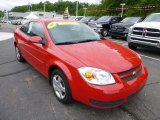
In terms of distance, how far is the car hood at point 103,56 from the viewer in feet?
11.0

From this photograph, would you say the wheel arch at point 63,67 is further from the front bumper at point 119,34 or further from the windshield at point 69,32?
the front bumper at point 119,34

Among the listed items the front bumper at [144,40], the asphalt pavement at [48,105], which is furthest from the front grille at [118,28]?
the asphalt pavement at [48,105]

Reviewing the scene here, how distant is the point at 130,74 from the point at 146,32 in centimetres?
528

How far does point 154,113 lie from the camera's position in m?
3.59

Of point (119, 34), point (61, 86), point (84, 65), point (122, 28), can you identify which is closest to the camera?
point (84, 65)

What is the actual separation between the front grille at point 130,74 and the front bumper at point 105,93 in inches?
2.9

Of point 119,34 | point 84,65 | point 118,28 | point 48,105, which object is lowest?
point 48,105

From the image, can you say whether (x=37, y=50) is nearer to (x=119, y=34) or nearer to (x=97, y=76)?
(x=97, y=76)

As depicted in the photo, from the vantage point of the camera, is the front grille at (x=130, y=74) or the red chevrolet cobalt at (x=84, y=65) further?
the front grille at (x=130, y=74)

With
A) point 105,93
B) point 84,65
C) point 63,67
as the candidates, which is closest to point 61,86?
point 63,67

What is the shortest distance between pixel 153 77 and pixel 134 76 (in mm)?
2131

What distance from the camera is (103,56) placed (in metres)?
3.67

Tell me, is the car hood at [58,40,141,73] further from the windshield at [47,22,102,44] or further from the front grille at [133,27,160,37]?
the front grille at [133,27,160,37]

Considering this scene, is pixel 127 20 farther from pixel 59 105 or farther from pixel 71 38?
pixel 59 105
